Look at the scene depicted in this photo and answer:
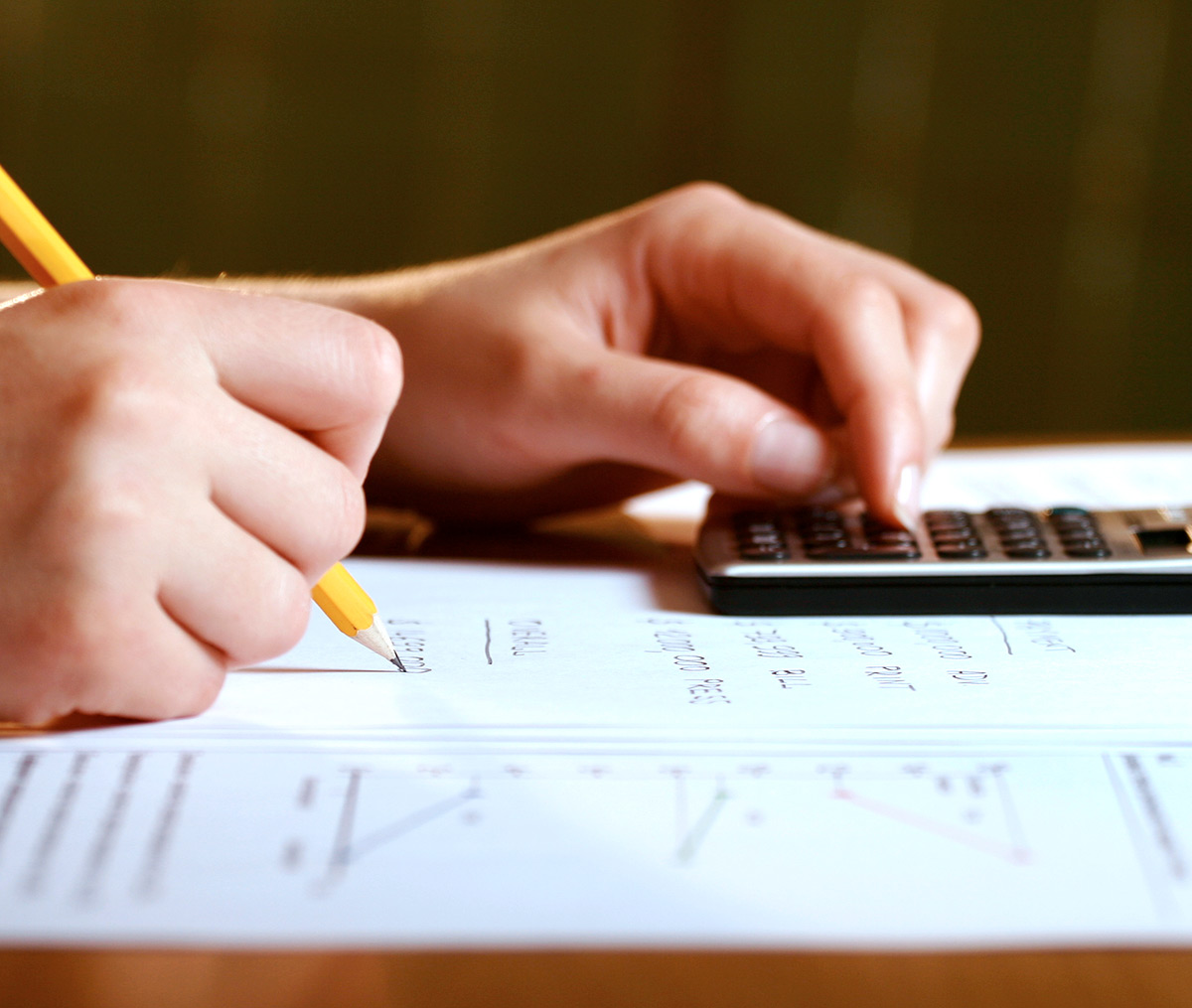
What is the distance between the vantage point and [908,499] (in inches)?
15.9

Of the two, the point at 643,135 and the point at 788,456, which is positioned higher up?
the point at 788,456

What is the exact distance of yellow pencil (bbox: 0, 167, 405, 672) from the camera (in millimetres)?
272

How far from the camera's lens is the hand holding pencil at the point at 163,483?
23cm

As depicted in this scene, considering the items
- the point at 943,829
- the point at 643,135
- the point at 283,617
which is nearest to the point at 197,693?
the point at 283,617

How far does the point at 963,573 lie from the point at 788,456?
0.09 meters

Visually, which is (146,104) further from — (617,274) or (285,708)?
(285,708)

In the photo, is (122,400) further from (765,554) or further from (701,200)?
(701,200)

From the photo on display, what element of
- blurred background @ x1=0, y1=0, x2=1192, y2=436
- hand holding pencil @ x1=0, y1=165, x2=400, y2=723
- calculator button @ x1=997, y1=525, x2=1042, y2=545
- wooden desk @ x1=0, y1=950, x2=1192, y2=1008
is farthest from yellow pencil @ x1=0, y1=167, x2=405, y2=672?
blurred background @ x1=0, y1=0, x2=1192, y2=436

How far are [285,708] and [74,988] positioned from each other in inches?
3.9

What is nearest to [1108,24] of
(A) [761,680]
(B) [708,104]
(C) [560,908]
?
(B) [708,104]

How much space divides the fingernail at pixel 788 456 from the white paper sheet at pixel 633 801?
0.11m

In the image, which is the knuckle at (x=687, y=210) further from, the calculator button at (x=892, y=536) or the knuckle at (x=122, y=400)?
the knuckle at (x=122, y=400)

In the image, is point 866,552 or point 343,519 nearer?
point 343,519

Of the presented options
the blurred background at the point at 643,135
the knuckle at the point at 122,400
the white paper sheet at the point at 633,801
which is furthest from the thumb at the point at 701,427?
the blurred background at the point at 643,135
